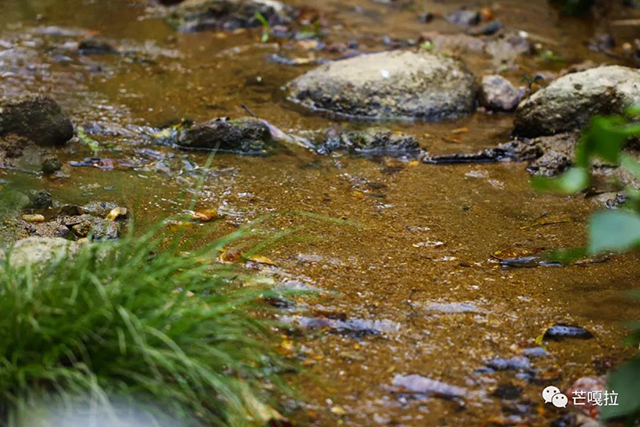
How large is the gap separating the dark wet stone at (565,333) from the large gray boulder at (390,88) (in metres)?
3.41

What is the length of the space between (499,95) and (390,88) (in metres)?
0.95

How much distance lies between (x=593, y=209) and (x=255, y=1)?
549cm

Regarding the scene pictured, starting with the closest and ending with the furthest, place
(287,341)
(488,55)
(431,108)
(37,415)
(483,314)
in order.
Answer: (37,415) < (287,341) < (483,314) < (431,108) < (488,55)

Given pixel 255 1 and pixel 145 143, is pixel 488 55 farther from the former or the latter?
pixel 145 143

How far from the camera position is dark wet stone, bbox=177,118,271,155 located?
5039mm

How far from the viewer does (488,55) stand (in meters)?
7.64

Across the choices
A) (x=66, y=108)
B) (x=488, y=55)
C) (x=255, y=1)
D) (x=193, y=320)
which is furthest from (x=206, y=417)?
(x=255, y=1)

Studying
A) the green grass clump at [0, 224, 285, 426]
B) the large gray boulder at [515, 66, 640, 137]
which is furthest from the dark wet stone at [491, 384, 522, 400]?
the large gray boulder at [515, 66, 640, 137]

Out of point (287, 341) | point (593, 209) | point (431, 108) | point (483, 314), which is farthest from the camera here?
point (431, 108)

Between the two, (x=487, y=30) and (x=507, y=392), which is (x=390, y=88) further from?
(x=507, y=392)

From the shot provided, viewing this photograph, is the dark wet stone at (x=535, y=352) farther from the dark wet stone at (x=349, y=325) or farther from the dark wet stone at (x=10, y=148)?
the dark wet stone at (x=10, y=148)

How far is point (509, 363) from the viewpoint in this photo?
8.74ft

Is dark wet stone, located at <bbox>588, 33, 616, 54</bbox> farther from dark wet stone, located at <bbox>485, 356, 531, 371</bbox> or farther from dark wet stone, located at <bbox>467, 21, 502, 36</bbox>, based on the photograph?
dark wet stone, located at <bbox>485, 356, 531, 371</bbox>

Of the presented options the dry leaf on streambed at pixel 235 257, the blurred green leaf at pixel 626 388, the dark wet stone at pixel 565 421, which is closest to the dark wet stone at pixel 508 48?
the dry leaf on streambed at pixel 235 257
